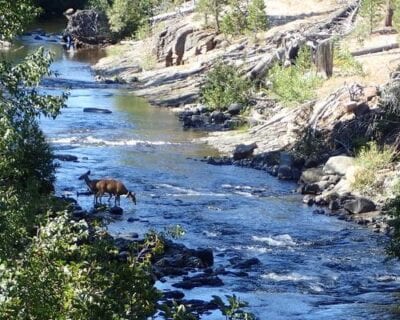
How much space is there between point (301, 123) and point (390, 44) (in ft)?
27.3

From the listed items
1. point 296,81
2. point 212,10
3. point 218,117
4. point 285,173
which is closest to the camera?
point 285,173

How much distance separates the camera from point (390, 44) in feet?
131

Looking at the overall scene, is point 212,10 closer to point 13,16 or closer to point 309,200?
point 309,200

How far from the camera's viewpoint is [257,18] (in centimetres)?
4953

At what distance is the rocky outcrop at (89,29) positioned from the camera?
69375mm

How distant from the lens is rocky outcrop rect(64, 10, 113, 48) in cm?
6938

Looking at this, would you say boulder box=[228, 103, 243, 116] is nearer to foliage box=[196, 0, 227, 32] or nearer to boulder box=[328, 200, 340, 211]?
boulder box=[328, 200, 340, 211]

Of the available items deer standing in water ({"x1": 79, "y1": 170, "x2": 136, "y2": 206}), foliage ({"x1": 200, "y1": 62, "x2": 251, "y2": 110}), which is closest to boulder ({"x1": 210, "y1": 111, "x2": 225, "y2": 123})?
foliage ({"x1": 200, "y1": 62, "x2": 251, "y2": 110})

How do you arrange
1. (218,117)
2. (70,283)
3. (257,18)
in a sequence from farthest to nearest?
(257,18) < (218,117) < (70,283)

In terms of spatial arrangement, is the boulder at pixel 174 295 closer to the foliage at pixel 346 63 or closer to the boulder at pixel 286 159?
the boulder at pixel 286 159

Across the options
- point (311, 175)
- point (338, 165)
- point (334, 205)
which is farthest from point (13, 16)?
point (338, 165)

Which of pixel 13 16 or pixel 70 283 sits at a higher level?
pixel 13 16

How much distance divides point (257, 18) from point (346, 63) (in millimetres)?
13393

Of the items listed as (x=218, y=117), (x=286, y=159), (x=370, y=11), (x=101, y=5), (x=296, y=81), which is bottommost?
(x=286, y=159)
